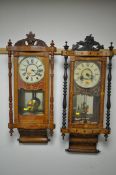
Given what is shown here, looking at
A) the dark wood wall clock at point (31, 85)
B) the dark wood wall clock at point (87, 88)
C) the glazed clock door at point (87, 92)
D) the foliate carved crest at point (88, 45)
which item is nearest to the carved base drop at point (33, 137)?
the dark wood wall clock at point (31, 85)

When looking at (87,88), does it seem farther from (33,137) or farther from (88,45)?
(33,137)

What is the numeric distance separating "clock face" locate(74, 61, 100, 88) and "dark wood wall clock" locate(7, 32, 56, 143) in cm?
20

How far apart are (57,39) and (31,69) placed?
1.07 feet

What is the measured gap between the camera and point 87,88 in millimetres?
1746

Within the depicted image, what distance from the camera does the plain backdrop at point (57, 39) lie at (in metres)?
1.81

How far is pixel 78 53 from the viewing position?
169cm

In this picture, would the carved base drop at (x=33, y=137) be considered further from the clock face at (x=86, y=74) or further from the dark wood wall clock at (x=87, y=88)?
the clock face at (x=86, y=74)

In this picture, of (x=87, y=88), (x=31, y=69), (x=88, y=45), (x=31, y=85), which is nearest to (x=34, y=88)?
(x=31, y=85)

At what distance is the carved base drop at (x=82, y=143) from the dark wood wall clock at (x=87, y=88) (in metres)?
0.03

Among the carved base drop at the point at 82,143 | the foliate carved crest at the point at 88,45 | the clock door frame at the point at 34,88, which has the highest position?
the foliate carved crest at the point at 88,45

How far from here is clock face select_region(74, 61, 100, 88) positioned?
1729 mm

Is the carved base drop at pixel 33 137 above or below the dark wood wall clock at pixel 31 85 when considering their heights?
below

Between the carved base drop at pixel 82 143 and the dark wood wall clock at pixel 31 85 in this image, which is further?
the carved base drop at pixel 82 143

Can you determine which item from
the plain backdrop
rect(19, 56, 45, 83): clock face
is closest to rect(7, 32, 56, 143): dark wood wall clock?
rect(19, 56, 45, 83): clock face
